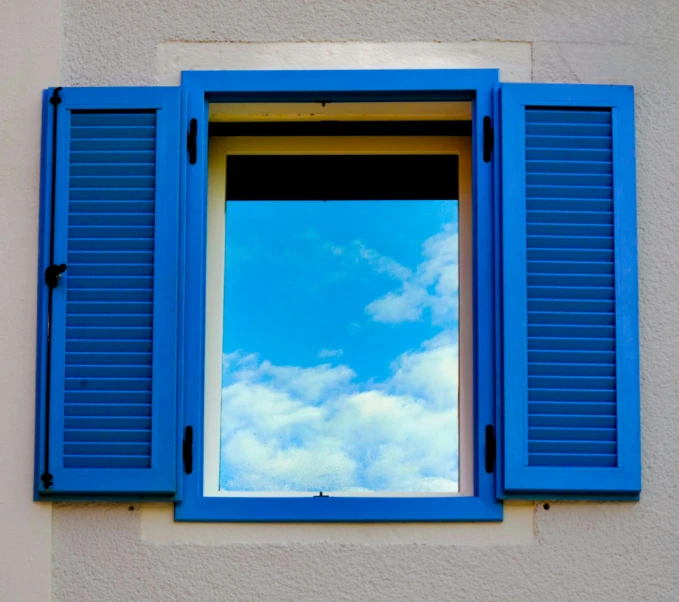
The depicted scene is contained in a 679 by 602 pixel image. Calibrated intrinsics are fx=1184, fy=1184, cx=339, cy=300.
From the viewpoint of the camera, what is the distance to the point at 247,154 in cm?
470

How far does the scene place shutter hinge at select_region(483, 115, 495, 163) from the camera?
4.31 metres

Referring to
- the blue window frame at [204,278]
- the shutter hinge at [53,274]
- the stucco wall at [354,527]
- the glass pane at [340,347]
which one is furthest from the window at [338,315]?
the shutter hinge at [53,274]

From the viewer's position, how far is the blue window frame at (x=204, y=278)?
4133 mm

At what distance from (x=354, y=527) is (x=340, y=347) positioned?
738 mm

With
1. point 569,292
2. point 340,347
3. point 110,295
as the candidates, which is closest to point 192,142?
point 110,295

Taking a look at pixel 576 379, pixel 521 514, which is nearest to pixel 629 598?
pixel 521 514

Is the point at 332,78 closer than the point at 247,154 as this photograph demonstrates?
Yes

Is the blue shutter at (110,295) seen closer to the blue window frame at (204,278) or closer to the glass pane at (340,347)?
the blue window frame at (204,278)

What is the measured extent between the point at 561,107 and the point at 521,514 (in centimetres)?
147

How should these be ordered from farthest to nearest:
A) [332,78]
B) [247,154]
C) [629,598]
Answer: [247,154] → [332,78] → [629,598]

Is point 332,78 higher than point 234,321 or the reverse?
higher

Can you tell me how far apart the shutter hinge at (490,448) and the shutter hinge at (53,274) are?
161 cm

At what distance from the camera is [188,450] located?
4164mm

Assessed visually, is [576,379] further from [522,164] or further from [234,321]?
[234,321]
